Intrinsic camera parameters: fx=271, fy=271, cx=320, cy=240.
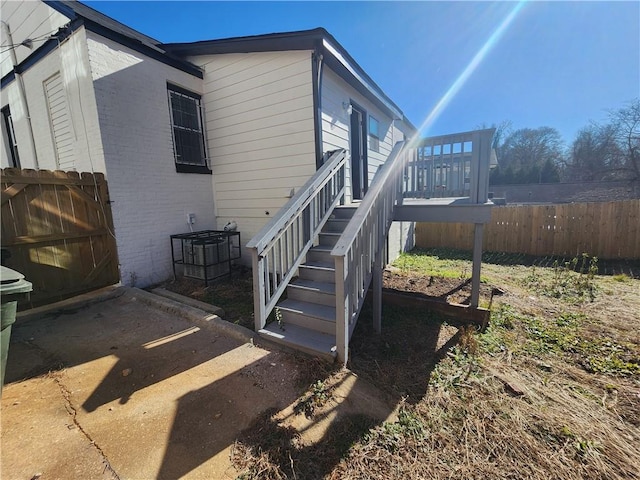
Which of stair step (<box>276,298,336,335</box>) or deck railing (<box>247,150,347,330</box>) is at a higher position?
deck railing (<box>247,150,347,330</box>)

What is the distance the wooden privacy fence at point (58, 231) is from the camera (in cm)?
383

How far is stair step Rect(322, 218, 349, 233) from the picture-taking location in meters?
4.50

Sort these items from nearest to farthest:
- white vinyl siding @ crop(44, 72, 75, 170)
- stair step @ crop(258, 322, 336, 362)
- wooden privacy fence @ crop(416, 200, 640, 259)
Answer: stair step @ crop(258, 322, 336, 362) < white vinyl siding @ crop(44, 72, 75, 170) < wooden privacy fence @ crop(416, 200, 640, 259)

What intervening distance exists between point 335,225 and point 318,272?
45.3 inches

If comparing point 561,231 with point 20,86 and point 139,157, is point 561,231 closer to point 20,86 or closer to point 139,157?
point 139,157

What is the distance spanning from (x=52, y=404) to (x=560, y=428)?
3988 mm

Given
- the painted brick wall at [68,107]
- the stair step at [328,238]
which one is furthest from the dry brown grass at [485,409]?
the painted brick wall at [68,107]

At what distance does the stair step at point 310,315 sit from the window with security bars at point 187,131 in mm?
4043

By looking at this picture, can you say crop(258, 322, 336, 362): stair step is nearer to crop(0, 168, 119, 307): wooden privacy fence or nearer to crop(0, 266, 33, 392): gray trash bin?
crop(0, 266, 33, 392): gray trash bin

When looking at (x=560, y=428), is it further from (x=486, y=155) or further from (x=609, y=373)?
(x=486, y=155)

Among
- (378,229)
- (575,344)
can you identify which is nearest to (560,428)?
(575,344)

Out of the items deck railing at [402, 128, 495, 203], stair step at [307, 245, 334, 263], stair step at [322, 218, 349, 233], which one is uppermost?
deck railing at [402, 128, 495, 203]

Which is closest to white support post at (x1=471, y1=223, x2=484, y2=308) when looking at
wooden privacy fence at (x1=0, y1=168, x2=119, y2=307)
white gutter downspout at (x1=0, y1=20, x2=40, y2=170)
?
wooden privacy fence at (x1=0, y1=168, x2=119, y2=307)

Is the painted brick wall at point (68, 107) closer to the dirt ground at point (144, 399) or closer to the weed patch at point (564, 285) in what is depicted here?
the dirt ground at point (144, 399)
